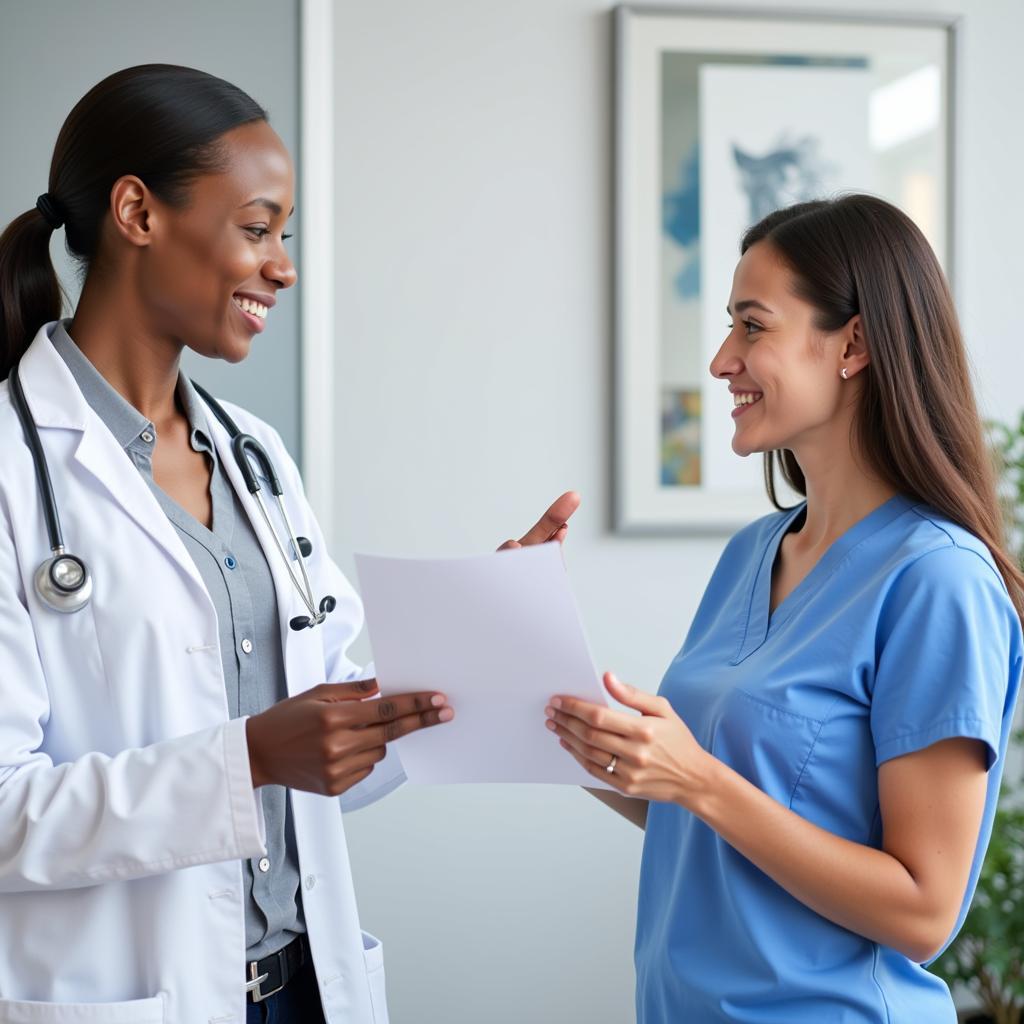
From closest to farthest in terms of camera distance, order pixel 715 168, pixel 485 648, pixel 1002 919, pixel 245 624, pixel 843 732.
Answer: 1. pixel 485 648
2. pixel 843 732
3. pixel 245 624
4. pixel 1002 919
5. pixel 715 168

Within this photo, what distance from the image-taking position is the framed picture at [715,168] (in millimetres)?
2533

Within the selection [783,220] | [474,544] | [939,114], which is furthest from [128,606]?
[939,114]

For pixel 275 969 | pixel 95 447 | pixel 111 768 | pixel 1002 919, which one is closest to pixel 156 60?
pixel 95 447

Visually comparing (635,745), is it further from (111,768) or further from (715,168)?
(715,168)

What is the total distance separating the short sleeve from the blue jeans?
26.7 inches

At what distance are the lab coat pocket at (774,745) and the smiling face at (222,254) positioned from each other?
27.0 inches

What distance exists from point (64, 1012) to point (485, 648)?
1.77 ft

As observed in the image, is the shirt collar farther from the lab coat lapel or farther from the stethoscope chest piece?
the stethoscope chest piece

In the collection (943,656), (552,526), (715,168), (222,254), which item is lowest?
(943,656)

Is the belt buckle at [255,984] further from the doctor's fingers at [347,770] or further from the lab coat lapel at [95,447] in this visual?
the lab coat lapel at [95,447]

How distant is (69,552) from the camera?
47.2 inches

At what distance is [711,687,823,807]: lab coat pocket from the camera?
1.24 meters

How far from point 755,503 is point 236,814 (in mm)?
1690

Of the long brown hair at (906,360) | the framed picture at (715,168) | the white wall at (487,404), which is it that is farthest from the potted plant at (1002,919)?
the long brown hair at (906,360)
